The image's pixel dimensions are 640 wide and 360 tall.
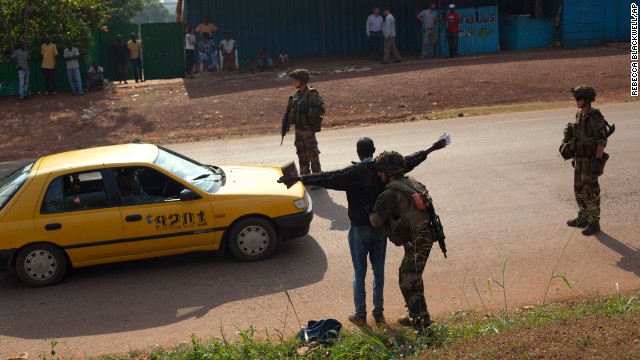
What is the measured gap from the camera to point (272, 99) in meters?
22.0

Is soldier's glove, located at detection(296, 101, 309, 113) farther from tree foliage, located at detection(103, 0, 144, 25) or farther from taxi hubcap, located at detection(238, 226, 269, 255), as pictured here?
tree foliage, located at detection(103, 0, 144, 25)

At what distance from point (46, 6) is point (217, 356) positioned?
2083 centimetres

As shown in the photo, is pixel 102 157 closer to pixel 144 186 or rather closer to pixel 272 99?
pixel 144 186

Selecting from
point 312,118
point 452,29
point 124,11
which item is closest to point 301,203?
point 312,118

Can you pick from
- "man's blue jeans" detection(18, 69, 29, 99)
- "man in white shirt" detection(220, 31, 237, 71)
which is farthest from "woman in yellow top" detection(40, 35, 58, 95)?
"man in white shirt" detection(220, 31, 237, 71)

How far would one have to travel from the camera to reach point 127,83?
2669cm

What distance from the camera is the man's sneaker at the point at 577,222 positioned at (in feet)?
32.8

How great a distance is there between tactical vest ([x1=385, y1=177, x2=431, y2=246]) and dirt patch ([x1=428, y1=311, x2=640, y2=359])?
1041mm

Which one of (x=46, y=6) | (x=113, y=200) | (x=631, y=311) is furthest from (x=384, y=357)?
(x=46, y=6)

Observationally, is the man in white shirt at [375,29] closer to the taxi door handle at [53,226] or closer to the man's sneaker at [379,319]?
the taxi door handle at [53,226]

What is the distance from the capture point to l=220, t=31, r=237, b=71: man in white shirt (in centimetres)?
2733

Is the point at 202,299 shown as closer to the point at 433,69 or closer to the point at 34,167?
the point at 34,167

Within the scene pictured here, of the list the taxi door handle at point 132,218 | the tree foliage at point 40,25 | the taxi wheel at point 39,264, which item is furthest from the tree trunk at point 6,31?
the taxi door handle at point 132,218

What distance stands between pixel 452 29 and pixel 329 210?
17.1 metres
